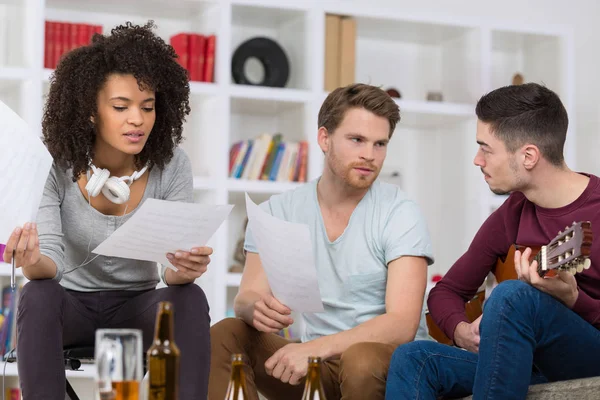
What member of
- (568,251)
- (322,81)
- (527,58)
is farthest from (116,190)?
(527,58)

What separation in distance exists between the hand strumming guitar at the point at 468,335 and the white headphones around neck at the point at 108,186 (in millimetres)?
869

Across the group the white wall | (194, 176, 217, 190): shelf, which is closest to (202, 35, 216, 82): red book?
(194, 176, 217, 190): shelf

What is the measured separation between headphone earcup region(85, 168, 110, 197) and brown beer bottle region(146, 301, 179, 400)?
90 cm

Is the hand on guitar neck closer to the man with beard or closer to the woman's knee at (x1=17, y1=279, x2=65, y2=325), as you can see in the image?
the man with beard

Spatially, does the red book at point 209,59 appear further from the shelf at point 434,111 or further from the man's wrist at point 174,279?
the man's wrist at point 174,279

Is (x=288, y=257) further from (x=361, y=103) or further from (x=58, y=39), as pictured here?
(x=58, y=39)

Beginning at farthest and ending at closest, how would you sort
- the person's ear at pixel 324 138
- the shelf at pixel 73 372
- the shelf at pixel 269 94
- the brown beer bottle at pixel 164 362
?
the shelf at pixel 269 94
the shelf at pixel 73 372
the person's ear at pixel 324 138
the brown beer bottle at pixel 164 362

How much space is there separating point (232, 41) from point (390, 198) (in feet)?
6.35

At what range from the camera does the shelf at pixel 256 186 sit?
375 cm

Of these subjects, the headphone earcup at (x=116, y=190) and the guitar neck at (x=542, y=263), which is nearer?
the guitar neck at (x=542, y=263)

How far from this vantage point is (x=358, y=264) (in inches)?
91.5

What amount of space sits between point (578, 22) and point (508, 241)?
9.18ft

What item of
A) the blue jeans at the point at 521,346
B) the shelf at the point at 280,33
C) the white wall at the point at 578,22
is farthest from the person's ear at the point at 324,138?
the white wall at the point at 578,22

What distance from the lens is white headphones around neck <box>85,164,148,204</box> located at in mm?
2125
